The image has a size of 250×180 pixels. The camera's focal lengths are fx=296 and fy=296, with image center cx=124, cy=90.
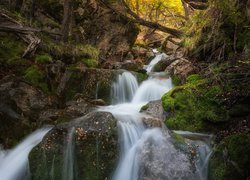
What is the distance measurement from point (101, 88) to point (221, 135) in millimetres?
4601

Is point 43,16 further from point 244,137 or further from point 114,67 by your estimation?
point 244,137

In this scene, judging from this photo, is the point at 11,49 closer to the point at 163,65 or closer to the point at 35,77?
the point at 35,77

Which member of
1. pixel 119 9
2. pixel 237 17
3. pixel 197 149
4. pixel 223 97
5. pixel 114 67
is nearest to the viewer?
pixel 197 149

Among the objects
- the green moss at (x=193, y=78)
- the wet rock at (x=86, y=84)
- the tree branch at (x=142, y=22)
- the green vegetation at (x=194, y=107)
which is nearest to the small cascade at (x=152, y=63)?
the tree branch at (x=142, y=22)

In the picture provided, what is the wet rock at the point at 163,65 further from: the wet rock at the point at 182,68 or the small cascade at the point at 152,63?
the wet rock at the point at 182,68

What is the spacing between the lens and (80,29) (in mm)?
13703

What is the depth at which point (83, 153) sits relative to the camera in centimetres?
566

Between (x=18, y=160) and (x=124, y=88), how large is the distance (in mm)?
4839

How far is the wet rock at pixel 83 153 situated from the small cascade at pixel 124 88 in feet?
13.6

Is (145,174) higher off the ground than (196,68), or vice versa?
(196,68)

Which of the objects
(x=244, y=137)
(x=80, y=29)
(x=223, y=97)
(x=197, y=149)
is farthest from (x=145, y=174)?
(x=80, y=29)

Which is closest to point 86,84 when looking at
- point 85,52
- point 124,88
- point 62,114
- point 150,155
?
point 124,88

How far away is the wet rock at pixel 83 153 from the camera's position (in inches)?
219

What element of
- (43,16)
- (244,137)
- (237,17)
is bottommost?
(244,137)
